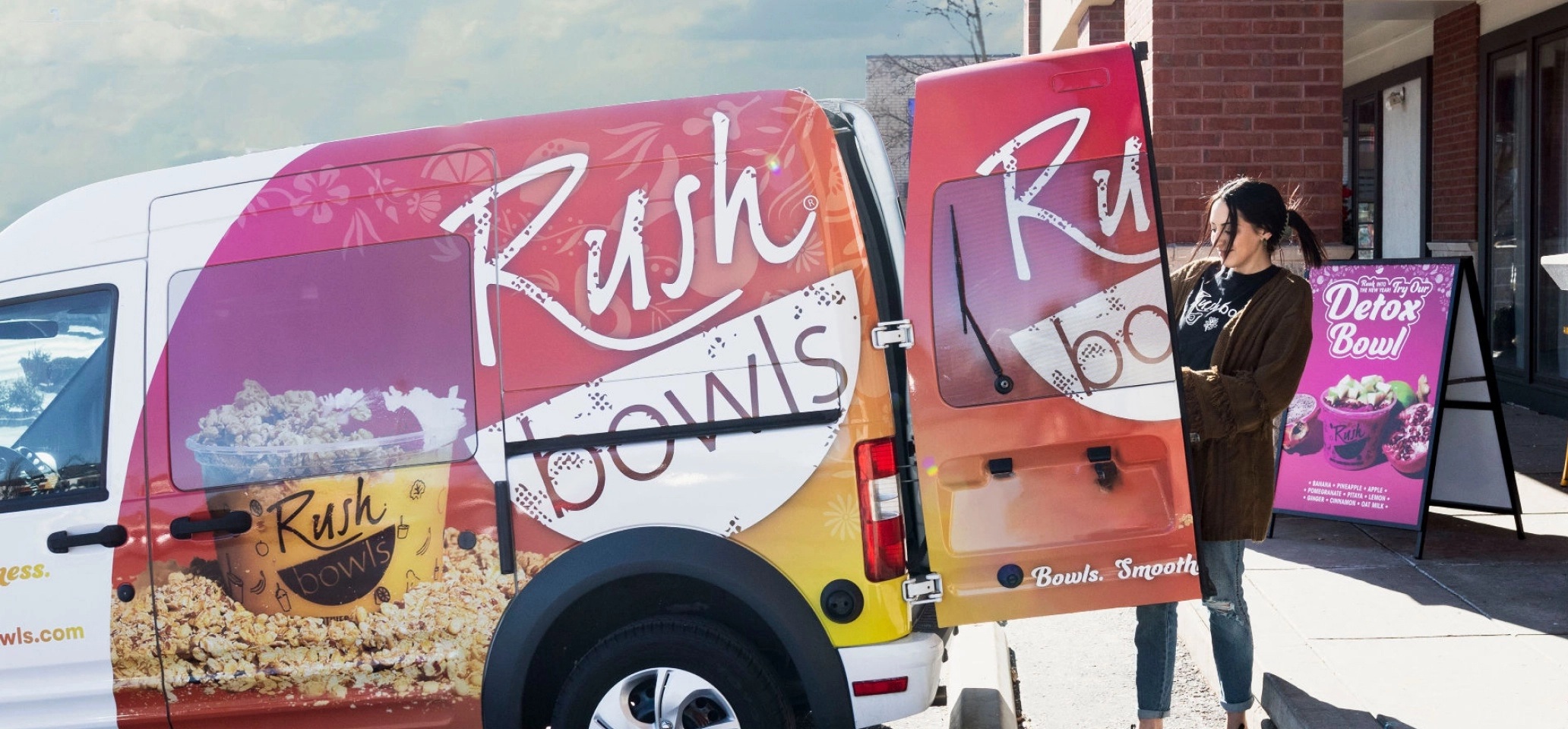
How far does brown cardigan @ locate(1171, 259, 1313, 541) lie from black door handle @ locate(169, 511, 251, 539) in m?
2.76

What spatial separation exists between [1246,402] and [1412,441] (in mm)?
2756

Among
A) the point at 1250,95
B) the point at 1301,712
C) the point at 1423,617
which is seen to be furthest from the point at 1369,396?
the point at 1301,712

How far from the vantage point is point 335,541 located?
3482 mm

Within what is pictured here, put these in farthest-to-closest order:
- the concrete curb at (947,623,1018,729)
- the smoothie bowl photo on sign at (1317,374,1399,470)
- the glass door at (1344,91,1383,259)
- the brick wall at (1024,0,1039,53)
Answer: the brick wall at (1024,0,1039,53), the glass door at (1344,91,1383,259), the smoothie bowl photo on sign at (1317,374,1399,470), the concrete curb at (947,623,1018,729)

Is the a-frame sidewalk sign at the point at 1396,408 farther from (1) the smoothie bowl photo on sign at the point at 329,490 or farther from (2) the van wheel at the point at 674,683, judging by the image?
(1) the smoothie bowl photo on sign at the point at 329,490

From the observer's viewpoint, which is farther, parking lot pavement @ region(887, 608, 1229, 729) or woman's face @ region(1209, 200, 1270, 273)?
parking lot pavement @ region(887, 608, 1229, 729)

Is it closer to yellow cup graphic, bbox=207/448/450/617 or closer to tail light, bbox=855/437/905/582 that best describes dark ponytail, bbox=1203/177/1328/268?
tail light, bbox=855/437/905/582

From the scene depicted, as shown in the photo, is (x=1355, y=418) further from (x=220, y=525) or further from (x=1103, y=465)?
(x=220, y=525)

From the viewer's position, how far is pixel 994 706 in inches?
169

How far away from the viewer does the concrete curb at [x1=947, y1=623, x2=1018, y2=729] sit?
421 centimetres

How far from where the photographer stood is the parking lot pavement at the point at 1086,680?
4449 millimetres

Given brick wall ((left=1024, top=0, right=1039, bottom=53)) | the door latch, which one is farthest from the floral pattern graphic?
brick wall ((left=1024, top=0, right=1039, bottom=53))

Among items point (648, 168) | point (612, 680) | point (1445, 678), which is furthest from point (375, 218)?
point (1445, 678)

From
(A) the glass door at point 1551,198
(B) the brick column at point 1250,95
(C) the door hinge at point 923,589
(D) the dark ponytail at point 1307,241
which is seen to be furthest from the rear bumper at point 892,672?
(A) the glass door at point 1551,198
